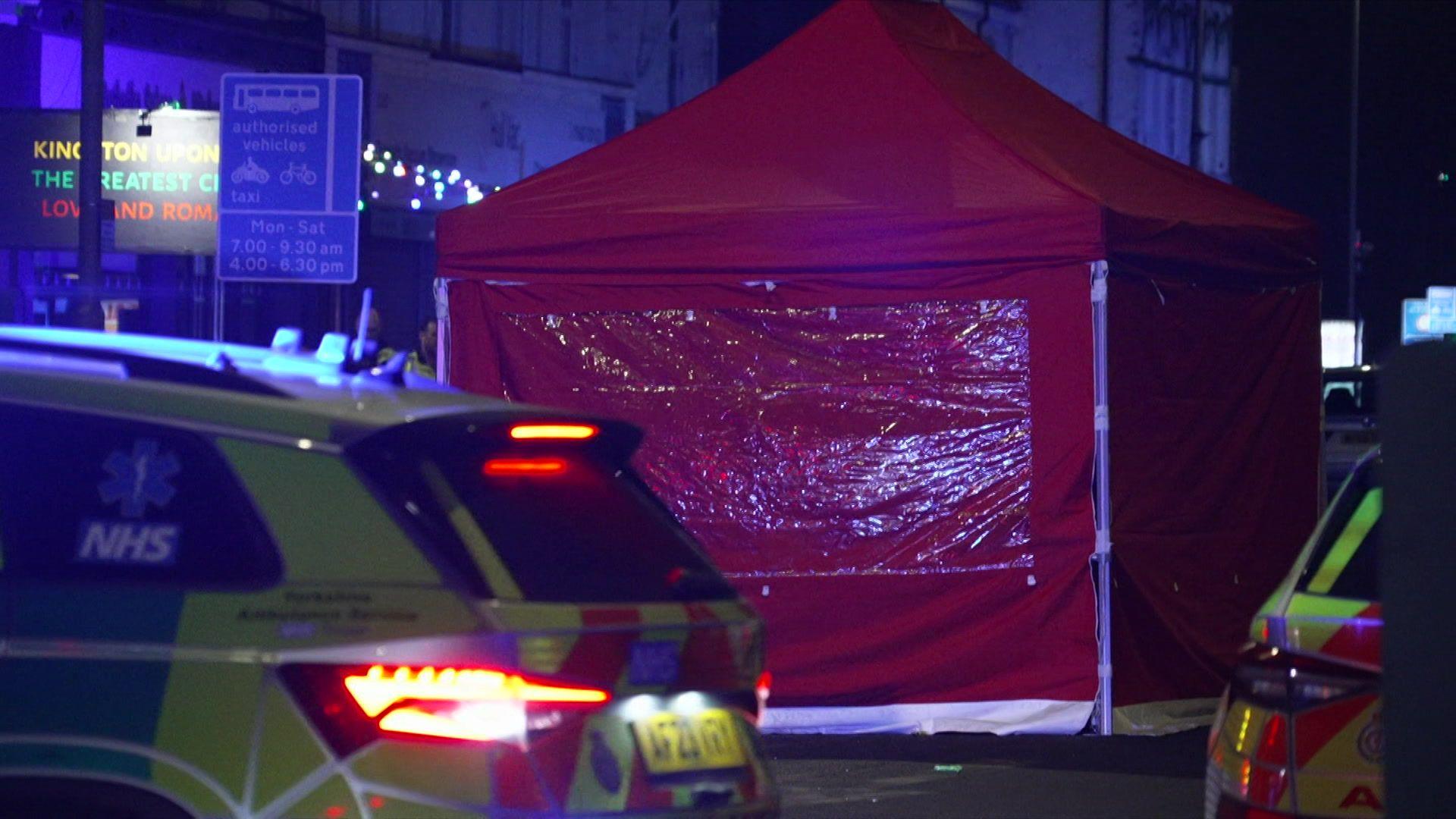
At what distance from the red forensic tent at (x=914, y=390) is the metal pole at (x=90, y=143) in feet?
11.3

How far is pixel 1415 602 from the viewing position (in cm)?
339

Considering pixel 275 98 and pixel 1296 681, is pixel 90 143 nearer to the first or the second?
pixel 275 98

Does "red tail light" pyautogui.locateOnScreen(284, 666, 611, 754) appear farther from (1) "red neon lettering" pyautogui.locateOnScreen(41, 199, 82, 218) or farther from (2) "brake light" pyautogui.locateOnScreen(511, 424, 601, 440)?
(1) "red neon lettering" pyautogui.locateOnScreen(41, 199, 82, 218)

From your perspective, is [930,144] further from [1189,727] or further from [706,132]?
[1189,727]

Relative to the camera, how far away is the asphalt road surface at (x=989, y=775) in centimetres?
779

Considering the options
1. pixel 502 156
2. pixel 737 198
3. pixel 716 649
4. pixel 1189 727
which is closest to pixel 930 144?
pixel 737 198

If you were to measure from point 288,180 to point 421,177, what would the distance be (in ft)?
34.6

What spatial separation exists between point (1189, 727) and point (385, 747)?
6.59 meters

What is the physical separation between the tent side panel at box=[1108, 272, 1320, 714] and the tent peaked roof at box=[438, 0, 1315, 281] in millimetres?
275

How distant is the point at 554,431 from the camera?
169 inches

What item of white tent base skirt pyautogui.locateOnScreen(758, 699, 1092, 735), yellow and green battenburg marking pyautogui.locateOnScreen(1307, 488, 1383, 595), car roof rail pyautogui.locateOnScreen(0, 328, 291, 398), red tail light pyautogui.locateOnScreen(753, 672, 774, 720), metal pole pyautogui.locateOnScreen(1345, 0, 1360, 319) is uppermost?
metal pole pyautogui.locateOnScreen(1345, 0, 1360, 319)

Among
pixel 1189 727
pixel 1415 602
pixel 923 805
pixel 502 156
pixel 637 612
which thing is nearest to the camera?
pixel 1415 602

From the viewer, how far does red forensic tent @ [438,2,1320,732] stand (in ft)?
30.5

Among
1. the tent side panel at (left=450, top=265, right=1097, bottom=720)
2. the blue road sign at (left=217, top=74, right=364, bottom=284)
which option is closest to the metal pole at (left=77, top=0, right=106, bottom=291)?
the blue road sign at (left=217, top=74, right=364, bottom=284)
